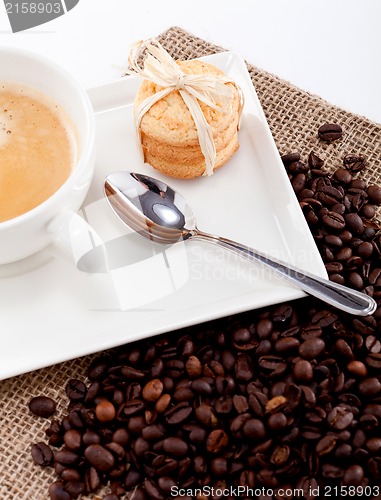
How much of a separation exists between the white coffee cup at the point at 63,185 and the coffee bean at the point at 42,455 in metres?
0.49

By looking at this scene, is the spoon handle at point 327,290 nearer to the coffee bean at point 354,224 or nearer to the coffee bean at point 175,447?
the coffee bean at point 354,224

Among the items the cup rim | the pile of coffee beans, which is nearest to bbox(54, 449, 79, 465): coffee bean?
the pile of coffee beans

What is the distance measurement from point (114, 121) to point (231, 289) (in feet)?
2.24

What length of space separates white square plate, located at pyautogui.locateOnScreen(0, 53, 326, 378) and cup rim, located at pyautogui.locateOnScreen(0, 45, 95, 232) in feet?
0.56

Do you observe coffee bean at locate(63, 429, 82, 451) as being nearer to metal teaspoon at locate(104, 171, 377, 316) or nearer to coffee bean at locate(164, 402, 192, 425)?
coffee bean at locate(164, 402, 192, 425)

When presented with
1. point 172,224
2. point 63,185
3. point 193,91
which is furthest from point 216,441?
point 193,91

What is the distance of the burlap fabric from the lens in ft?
5.87

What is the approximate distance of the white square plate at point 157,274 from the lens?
182 cm

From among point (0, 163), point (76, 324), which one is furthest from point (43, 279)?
point (0, 163)

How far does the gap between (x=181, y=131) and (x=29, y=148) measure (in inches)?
16.6

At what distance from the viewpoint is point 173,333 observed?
1918mm

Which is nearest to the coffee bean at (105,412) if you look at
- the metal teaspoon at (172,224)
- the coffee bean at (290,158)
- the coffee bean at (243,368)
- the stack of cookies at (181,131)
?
the coffee bean at (243,368)

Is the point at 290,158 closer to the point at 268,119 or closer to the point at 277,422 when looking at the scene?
the point at 268,119

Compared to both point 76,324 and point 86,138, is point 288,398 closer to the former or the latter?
point 76,324
